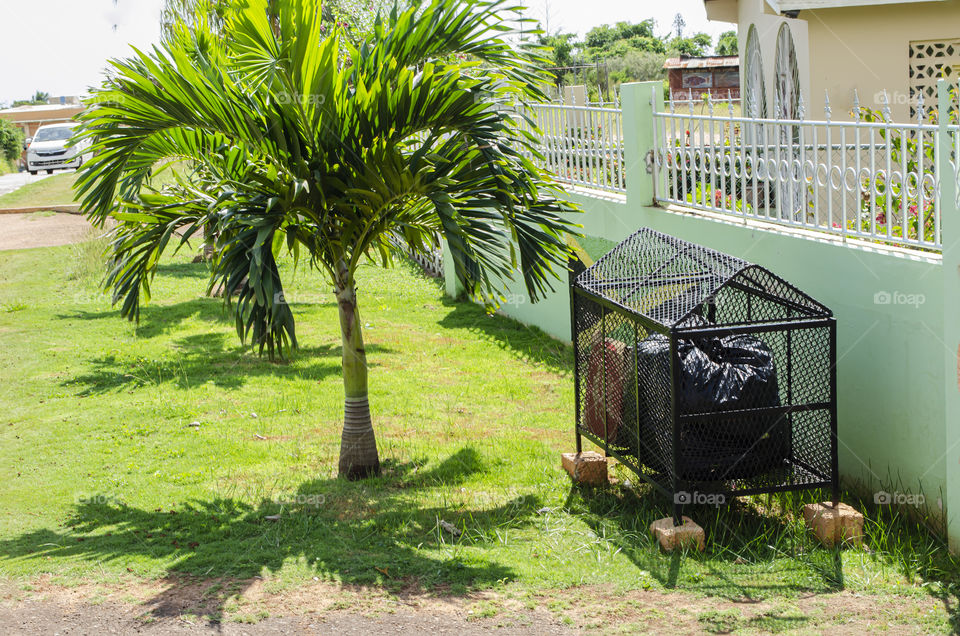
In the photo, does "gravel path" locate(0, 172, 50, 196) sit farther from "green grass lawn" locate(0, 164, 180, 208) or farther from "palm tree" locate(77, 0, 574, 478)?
"palm tree" locate(77, 0, 574, 478)

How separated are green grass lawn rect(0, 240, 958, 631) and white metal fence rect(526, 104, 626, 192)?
1.84 metres

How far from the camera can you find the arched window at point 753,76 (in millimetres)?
13516

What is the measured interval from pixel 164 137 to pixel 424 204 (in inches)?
72.7

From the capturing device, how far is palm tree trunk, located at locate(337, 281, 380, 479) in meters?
6.58

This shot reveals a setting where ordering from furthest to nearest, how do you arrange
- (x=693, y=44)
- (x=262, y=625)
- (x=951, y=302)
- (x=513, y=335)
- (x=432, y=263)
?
(x=693, y=44) < (x=432, y=263) < (x=513, y=335) < (x=951, y=302) < (x=262, y=625)

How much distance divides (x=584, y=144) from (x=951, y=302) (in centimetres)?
541

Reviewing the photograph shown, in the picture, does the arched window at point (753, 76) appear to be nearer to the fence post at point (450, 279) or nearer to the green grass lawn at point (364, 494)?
the fence post at point (450, 279)

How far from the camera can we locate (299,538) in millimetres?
5609

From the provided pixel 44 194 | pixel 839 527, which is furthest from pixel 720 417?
pixel 44 194

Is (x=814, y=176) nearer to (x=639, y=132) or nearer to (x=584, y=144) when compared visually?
(x=639, y=132)

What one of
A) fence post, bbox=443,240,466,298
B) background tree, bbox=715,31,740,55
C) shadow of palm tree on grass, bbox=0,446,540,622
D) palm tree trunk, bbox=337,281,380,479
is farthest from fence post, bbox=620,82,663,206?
background tree, bbox=715,31,740,55

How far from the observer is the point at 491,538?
5.58 meters

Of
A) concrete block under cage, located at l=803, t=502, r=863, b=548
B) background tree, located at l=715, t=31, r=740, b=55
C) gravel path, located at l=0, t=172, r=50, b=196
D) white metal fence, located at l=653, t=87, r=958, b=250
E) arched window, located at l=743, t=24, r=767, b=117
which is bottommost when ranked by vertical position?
concrete block under cage, located at l=803, t=502, r=863, b=548

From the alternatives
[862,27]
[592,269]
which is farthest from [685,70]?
[592,269]
